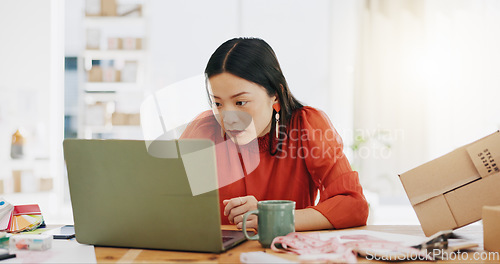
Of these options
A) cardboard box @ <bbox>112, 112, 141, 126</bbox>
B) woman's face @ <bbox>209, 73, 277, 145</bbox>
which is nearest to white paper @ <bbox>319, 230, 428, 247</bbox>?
woman's face @ <bbox>209, 73, 277, 145</bbox>

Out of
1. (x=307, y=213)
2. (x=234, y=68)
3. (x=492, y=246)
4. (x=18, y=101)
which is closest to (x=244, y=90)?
(x=234, y=68)

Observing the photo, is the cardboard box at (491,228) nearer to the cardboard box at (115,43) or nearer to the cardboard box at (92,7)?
the cardboard box at (115,43)

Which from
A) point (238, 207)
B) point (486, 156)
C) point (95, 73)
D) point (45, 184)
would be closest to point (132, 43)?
point (95, 73)

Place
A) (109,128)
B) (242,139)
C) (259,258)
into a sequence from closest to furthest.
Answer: (259,258) → (242,139) → (109,128)

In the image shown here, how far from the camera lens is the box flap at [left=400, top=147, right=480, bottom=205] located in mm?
1018

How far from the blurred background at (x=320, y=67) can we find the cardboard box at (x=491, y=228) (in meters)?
3.02

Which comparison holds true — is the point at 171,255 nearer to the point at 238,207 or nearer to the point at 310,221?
the point at 238,207

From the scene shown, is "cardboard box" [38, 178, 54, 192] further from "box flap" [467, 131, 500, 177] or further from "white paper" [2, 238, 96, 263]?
"box flap" [467, 131, 500, 177]

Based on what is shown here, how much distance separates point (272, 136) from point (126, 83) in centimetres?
274

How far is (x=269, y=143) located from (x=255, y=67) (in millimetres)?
262

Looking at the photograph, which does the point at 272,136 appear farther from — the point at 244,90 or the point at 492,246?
the point at 492,246

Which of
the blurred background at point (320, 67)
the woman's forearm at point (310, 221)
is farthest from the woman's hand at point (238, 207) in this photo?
the blurred background at point (320, 67)

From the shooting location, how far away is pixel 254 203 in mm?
1125

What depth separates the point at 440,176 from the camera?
103 cm
